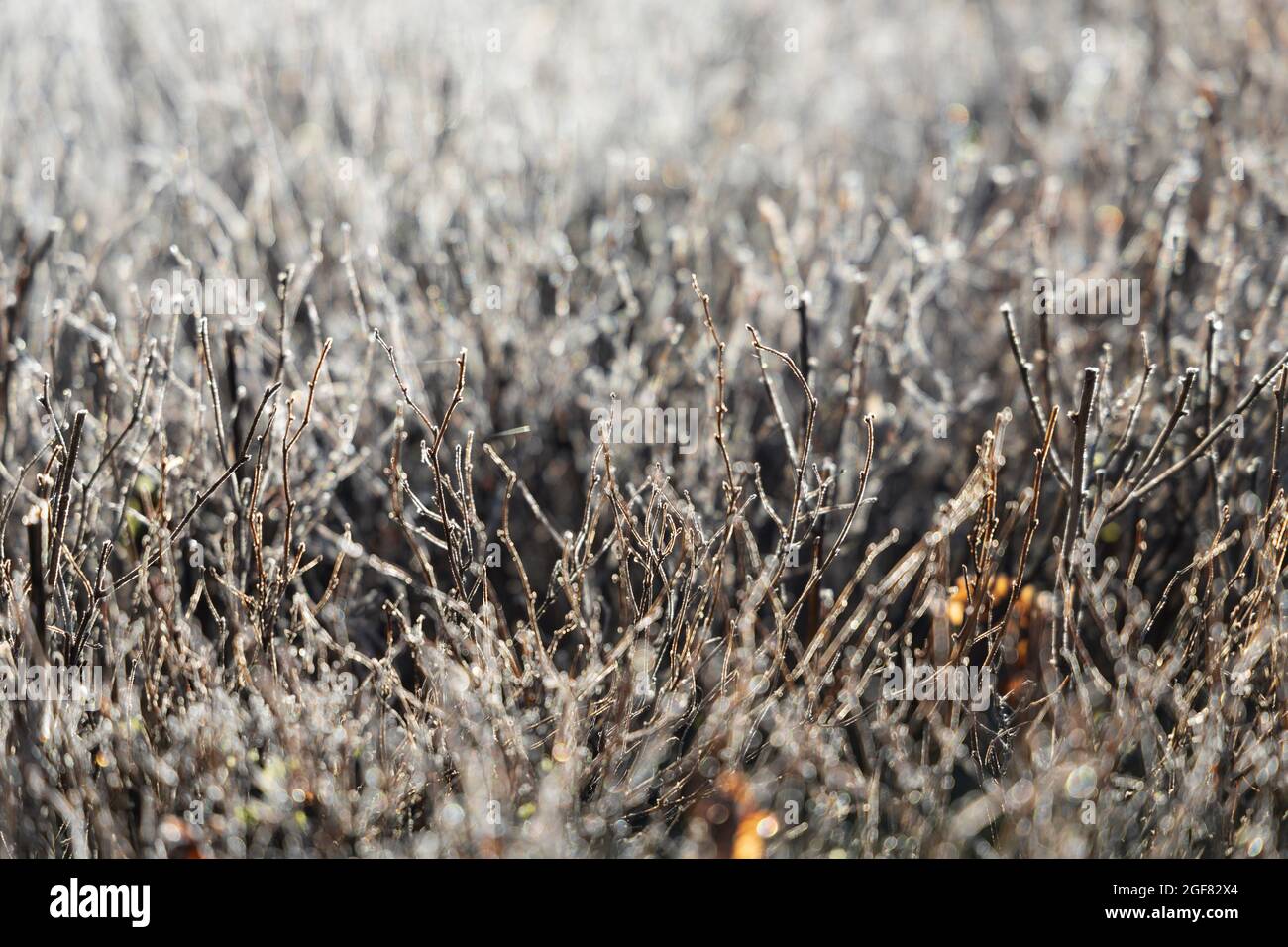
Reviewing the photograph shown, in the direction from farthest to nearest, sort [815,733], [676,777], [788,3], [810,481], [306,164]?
1. [788,3]
2. [306,164]
3. [810,481]
4. [676,777]
5. [815,733]

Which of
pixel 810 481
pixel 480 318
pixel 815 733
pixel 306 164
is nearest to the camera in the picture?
pixel 815 733

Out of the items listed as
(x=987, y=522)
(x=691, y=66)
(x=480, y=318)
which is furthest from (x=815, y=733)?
(x=691, y=66)

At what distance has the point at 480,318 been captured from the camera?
3193mm

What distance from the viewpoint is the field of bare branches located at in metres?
2.02

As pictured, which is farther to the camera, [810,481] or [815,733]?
[810,481]

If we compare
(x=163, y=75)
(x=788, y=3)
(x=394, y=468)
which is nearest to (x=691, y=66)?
(x=788, y=3)

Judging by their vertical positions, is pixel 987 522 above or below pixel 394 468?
below

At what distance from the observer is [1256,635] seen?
2006 mm

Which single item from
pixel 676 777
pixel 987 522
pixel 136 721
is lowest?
pixel 676 777

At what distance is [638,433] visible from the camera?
9.41 feet

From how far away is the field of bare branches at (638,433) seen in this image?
2018 millimetres

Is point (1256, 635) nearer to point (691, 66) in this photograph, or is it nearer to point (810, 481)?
point (810, 481)

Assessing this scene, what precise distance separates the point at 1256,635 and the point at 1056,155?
2.72m

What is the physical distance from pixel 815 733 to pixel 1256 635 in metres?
0.81
